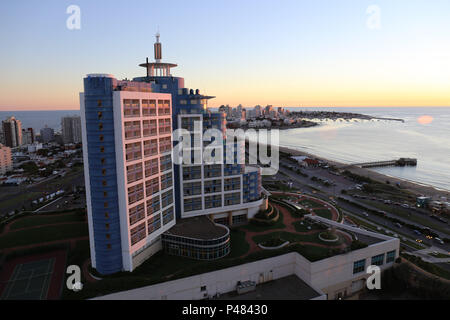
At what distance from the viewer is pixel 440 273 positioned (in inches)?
1764

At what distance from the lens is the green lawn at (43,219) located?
5469 centimetres

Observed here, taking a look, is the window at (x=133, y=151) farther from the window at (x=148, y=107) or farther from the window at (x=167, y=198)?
the window at (x=167, y=198)

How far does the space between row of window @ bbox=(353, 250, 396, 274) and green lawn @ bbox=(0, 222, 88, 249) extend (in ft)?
142

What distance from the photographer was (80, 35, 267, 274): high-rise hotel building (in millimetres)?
37719

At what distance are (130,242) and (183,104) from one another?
80.9 ft

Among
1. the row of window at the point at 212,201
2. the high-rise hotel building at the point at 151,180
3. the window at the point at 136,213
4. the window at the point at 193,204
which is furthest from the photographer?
the row of window at the point at 212,201

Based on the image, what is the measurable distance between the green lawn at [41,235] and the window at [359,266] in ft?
141

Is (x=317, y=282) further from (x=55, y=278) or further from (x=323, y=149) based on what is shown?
(x=323, y=149)

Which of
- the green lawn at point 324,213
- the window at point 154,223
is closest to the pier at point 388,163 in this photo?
the green lawn at point 324,213

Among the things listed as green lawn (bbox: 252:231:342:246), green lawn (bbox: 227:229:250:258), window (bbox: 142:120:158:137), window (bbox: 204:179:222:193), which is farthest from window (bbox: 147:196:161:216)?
green lawn (bbox: 252:231:342:246)

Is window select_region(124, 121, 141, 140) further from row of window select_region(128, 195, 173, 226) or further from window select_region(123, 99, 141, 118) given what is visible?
row of window select_region(128, 195, 173, 226)

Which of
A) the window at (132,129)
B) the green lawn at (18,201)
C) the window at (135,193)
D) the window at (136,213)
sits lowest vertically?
the green lawn at (18,201)

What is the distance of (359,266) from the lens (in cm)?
4184
